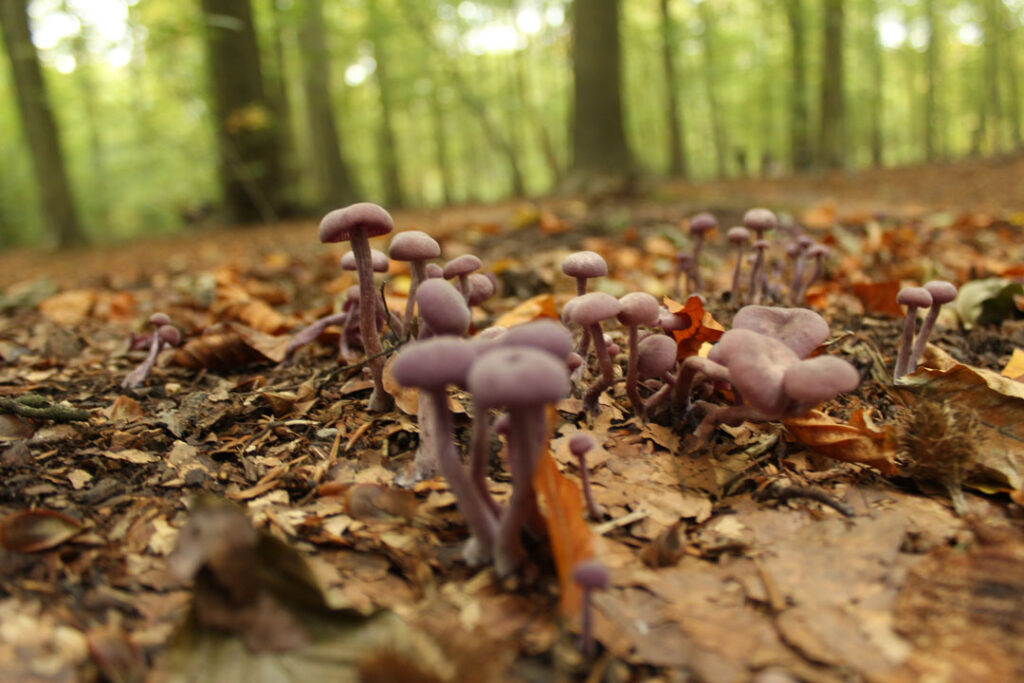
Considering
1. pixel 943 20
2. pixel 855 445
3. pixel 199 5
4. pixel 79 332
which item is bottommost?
pixel 855 445

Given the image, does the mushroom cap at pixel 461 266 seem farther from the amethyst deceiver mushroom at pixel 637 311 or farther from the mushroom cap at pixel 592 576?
the mushroom cap at pixel 592 576

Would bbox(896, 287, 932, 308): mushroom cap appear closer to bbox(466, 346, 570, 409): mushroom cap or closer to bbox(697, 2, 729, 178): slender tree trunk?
bbox(466, 346, 570, 409): mushroom cap

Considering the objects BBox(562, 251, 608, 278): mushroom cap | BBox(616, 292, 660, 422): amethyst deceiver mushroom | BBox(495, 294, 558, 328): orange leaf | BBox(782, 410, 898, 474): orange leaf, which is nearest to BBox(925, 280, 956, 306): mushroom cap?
BBox(782, 410, 898, 474): orange leaf

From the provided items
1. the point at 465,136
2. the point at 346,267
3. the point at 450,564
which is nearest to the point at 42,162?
the point at 346,267

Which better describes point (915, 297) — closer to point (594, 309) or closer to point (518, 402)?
point (594, 309)

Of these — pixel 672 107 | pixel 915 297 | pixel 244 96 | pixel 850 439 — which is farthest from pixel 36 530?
pixel 672 107

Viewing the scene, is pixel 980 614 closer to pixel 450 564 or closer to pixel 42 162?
pixel 450 564
